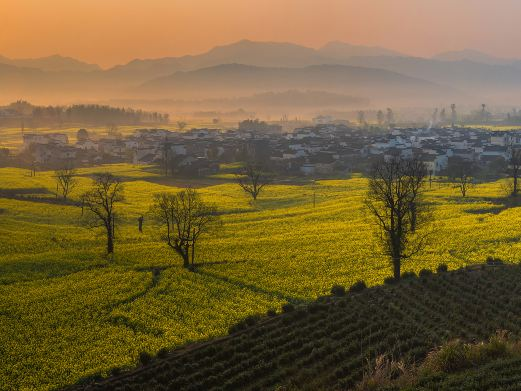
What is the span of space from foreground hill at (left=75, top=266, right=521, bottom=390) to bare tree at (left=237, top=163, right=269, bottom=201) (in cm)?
4512

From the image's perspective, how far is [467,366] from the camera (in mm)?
19688

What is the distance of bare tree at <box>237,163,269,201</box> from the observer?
77500 mm

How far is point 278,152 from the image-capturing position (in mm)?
125312

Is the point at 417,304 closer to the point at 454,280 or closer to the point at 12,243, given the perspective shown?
the point at 454,280

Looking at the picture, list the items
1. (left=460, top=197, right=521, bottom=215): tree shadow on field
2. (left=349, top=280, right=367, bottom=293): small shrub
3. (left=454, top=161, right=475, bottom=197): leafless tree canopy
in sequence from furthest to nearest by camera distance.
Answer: (left=454, top=161, right=475, bottom=197): leafless tree canopy < (left=460, top=197, right=521, bottom=215): tree shadow on field < (left=349, top=280, right=367, bottom=293): small shrub

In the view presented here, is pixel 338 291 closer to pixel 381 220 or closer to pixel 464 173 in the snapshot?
pixel 381 220

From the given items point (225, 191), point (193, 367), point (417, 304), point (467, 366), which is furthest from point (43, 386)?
point (225, 191)

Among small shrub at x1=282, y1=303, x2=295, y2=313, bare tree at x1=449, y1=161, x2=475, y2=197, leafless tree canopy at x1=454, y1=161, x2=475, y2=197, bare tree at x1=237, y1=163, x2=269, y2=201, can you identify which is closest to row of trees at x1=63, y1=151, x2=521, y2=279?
small shrub at x1=282, y1=303, x2=295, y2=313

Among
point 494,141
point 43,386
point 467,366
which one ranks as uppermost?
point 494,141

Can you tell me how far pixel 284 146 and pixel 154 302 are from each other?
102 metres

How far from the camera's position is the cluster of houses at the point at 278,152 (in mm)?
110500

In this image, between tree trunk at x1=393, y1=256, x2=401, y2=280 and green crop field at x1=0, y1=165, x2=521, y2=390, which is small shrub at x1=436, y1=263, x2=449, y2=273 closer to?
green crop field at x1=0, y1=165, x2=521, y2=390

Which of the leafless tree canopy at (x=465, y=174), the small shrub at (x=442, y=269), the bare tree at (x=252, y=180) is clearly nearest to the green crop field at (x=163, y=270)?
the small shrub at (x=442, y=269)

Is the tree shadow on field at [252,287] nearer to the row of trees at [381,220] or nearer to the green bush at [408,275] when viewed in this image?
the row of trees at [381,220]
